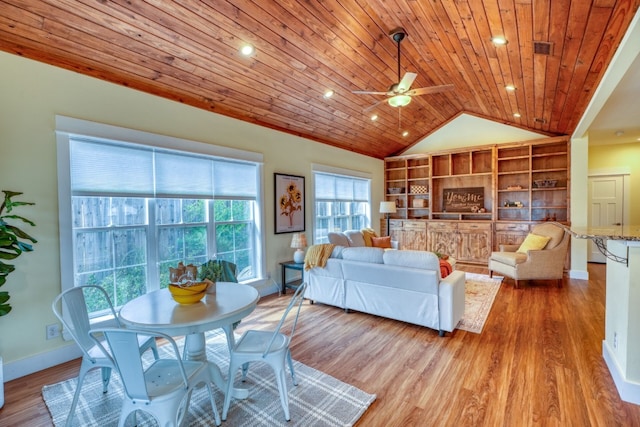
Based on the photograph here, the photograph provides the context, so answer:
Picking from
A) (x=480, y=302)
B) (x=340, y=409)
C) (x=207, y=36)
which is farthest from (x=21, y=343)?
(x=480, y=302)

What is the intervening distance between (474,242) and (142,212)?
244 inches

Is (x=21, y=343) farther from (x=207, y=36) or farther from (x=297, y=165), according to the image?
(x=297, y=165)

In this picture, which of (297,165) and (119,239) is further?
(297,165)

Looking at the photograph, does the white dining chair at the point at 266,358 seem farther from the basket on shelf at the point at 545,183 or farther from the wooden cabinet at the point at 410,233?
the basket on shelf at the point at 545,183

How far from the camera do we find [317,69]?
3701mm

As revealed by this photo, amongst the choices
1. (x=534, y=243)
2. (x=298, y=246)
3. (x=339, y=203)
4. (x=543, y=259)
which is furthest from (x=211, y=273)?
(x=534, y=243)

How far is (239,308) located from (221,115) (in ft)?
9.65

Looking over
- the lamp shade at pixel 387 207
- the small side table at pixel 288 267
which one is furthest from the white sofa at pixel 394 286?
the lamp shade at pixel 387 207

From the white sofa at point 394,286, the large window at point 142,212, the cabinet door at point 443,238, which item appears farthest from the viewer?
the cabinet door at point 443,238

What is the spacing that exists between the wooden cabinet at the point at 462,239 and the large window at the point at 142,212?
4.56 meters

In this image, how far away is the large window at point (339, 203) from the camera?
19.3 ft

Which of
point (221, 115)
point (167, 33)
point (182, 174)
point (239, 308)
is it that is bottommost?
point (239, 308)

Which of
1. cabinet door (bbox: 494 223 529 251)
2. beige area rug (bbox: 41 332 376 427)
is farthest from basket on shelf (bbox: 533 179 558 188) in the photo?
beige area rug (bbox: 41 332 376 427)

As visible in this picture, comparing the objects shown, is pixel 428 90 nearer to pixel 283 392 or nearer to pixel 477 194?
pixel 283 392
